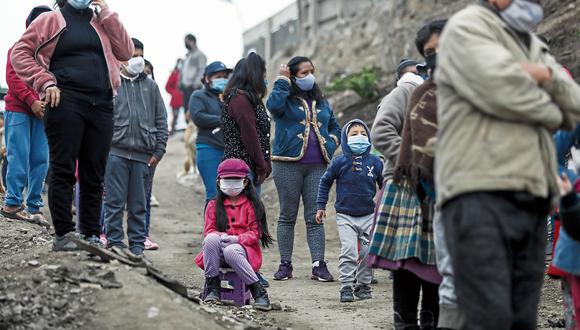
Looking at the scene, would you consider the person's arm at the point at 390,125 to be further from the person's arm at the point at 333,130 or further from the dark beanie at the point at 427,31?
the person's arm at the point at 333,130

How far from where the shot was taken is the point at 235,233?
8.33 meters

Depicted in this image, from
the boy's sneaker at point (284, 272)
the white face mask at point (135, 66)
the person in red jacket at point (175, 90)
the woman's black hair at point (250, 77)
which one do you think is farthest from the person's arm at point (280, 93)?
the person in red jacket at point (175, 90)

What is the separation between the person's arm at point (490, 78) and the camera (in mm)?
4551

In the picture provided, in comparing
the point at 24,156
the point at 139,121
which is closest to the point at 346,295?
the point at 139,121

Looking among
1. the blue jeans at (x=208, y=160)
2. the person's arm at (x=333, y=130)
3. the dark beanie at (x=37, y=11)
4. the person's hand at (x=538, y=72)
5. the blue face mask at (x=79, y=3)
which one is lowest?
the blue jeans at (x=208, y=160)

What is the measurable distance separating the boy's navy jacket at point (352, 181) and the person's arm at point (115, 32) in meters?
2.38

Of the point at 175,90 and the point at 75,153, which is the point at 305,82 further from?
the point at 175,90

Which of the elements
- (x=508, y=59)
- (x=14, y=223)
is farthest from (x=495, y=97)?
(x=14, y=223)

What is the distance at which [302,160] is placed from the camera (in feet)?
A: 33.1

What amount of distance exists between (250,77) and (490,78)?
517cm

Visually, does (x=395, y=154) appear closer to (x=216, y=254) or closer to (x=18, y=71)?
(x=216, y=254)

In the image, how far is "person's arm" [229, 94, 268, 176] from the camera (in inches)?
372

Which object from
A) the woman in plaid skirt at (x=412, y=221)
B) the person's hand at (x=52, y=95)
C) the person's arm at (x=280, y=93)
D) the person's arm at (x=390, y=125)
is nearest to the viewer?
the woman in plaid skirt at (x=412, y=221)

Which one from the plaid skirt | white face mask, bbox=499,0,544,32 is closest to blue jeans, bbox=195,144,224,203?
the plaid skirt
